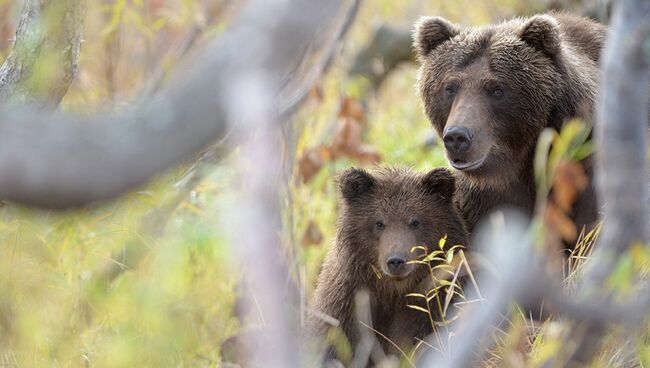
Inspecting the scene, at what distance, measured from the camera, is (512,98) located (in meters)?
5.48

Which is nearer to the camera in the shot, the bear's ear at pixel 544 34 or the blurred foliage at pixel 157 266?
the blurred foliage at pixel 157 266

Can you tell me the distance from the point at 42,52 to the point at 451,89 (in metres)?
2.52

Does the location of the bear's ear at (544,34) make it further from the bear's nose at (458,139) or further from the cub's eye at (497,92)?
the bear's nose at (458,139)

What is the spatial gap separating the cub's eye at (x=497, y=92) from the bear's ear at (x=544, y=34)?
0.95 feet

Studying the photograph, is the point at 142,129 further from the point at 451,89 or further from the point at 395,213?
the point at 451,89

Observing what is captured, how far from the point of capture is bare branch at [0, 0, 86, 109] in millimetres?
3529

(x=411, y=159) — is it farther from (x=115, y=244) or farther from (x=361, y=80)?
(x=115, y=244)

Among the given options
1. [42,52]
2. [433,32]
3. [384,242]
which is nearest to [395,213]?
[384,242]

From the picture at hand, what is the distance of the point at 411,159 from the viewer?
295 inches

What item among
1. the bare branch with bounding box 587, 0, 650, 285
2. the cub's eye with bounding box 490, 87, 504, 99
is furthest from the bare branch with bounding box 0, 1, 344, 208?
the cub's eye with bounding box 490, 87, 504, 99

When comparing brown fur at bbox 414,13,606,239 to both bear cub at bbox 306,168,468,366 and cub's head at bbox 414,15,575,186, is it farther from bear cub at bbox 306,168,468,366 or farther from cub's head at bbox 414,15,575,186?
bear cub at bbox 306,168,468,366

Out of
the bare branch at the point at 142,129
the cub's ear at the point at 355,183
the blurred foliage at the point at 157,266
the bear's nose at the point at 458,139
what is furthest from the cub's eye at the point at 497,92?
the bare branch at the point at 142,129

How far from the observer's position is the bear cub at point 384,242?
5.30m

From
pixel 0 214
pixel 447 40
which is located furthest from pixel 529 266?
pixel 447 40
